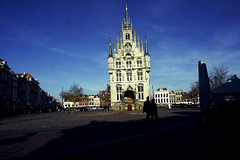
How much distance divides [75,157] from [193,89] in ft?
229

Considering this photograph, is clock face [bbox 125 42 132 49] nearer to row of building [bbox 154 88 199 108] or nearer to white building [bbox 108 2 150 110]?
white building [bbox 108 2 150 110]

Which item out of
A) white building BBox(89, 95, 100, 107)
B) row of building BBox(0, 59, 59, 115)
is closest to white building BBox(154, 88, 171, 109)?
white building BBox(89, 95, 100, 107)

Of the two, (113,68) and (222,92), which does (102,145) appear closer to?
(222,92)

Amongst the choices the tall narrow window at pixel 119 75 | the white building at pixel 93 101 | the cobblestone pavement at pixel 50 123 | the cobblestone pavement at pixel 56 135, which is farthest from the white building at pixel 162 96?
the cobblestone pavement at pixel 56 135

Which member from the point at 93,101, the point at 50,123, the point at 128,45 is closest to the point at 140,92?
the point at 128,45

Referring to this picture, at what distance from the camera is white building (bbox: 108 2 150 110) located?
168 ft

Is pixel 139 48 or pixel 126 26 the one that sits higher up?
pixel 126 26

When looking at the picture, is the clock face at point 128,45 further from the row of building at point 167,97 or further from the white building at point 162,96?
the white building at point 162,96

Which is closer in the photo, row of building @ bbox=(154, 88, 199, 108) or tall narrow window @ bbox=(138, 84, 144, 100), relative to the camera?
tall narrow window @ bbox=(138, 84, 144, 100)

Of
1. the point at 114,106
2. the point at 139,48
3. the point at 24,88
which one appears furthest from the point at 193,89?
Answer: the point at 24,88

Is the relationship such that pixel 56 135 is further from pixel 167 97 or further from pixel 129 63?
pixel 167 97

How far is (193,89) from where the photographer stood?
68.2m

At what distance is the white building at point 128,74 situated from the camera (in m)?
51.2

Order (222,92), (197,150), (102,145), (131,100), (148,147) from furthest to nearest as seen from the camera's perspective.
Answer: (131,100)
(222,92)
(102,145)
(148,147)
(197,150)
